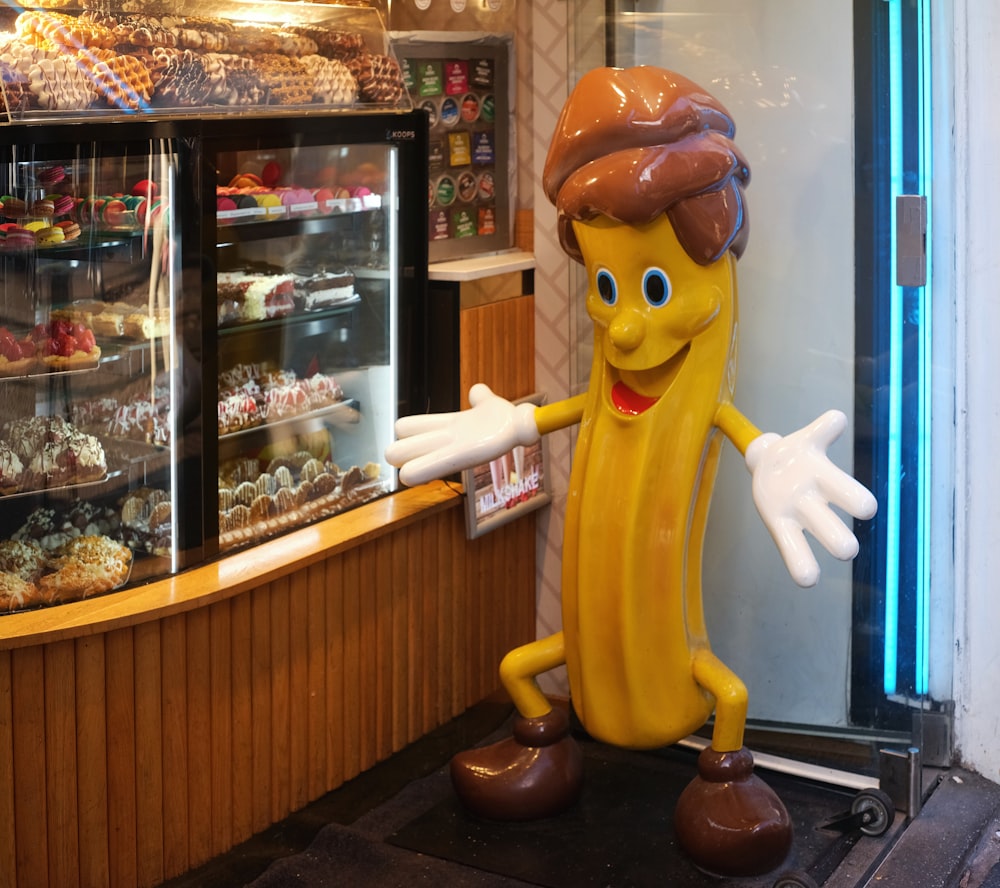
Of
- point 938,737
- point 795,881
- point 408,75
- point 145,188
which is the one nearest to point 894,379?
point 938,737

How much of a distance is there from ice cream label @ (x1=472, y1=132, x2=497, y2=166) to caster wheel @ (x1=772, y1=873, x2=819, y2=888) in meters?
2.50

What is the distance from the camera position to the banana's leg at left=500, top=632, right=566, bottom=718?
3646 mm

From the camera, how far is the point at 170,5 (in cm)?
349

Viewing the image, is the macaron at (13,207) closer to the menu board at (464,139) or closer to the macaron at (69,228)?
the macaron at (69,228)

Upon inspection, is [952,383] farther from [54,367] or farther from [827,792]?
[54,367]

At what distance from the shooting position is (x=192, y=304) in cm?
341

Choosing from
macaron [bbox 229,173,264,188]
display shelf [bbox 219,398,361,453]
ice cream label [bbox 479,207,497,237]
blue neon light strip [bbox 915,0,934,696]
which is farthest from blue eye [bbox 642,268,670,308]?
ice cream label [bbox 479,207,497,237]

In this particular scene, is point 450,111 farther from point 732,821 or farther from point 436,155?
point 732,821

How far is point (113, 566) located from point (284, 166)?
122cm

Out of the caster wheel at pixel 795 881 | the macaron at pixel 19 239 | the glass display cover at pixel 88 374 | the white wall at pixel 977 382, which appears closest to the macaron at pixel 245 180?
the glass display cover at pixel 88 374

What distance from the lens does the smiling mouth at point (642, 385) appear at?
10.9 feet

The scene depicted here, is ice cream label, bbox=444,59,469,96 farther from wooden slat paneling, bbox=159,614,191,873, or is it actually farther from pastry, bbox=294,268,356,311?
wooden slat paneling, bbox=159,614,191,873

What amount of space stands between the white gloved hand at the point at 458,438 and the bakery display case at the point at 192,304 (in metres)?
0.53

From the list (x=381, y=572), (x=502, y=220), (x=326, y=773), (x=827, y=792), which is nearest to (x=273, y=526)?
(x=381, y=572)
